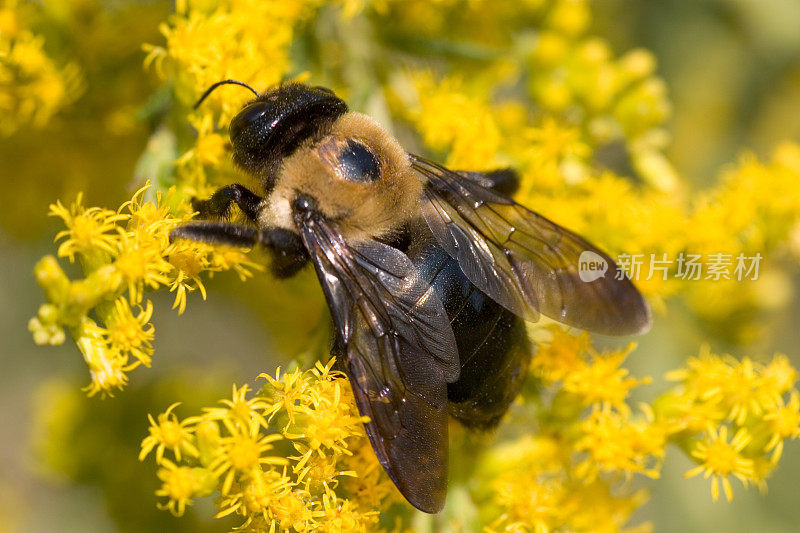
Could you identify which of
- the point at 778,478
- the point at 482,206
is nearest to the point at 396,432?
the point at 482,206

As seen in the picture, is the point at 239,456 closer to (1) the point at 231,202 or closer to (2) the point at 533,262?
(1) the point at 231,202

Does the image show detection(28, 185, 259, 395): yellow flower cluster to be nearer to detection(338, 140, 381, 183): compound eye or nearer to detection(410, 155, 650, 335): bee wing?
detection(338, 140, 381, 183): compound eye

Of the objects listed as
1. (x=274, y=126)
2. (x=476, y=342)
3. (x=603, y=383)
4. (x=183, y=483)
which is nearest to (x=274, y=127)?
(x=274, y=126)

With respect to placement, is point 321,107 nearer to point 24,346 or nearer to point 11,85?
point 11,85

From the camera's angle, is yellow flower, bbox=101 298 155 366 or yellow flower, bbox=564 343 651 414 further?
yellow flower, bbox=564 343 651 414

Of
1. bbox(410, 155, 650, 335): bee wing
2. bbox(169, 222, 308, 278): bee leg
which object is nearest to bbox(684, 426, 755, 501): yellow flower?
bbox(410, 155, 650, 335): bee wing
